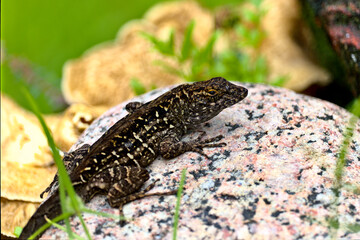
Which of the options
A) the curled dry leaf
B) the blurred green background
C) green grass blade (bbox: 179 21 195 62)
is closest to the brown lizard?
the curled dry leaf

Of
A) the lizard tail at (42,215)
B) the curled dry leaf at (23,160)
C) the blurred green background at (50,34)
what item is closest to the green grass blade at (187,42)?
the curled dry leaf at (23,160)

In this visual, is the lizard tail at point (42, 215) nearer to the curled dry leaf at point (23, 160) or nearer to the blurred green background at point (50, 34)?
the curled dry leaf at point (23, 160)

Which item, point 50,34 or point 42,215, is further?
point 50,34

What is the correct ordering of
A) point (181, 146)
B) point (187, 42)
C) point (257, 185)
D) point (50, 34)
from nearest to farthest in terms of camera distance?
point (257, 185) → point (181, 146) → point (187, 42) → point (50, 34)

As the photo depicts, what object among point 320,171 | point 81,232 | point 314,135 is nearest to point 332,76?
point 314,135

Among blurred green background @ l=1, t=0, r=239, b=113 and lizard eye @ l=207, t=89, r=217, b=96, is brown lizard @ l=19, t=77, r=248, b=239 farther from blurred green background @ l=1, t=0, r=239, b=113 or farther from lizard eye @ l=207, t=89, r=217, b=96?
blurred green background @ l=1, t=0, r=239, b=113

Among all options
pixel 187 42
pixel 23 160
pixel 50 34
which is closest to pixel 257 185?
pixel 187 42

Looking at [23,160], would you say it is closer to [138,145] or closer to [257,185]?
[138,145]
